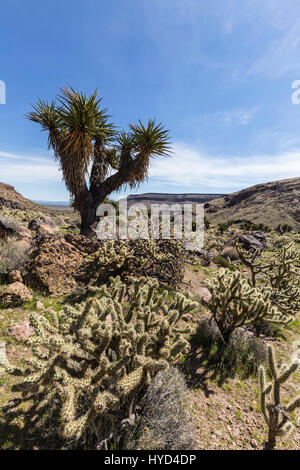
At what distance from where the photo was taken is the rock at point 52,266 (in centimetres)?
493

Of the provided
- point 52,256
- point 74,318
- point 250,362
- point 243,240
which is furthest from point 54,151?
point 243,240

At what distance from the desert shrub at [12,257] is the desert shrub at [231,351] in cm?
460

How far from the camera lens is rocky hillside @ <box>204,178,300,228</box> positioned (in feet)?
132

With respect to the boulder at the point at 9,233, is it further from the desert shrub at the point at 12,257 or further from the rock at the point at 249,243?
the rock at the point at 249,243

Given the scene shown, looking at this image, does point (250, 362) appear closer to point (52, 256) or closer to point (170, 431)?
point (170, 431)

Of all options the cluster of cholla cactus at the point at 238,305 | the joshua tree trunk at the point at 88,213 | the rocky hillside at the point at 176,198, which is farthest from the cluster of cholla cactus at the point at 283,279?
the rocky hillside at the point at 176,198

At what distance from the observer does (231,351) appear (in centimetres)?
350

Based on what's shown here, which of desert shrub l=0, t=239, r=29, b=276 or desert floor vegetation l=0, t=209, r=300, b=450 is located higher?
desert shrub l=0, t=239, r=29, b=276

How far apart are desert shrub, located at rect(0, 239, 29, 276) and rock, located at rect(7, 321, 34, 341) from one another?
6.93 ft

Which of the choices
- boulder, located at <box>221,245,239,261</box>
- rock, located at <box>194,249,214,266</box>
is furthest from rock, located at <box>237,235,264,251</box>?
rock, located at <box>194,249,214,266</box>

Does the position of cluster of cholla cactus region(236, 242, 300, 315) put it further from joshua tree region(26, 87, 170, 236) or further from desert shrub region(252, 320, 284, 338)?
joshua tree region(26, 87, 170, 236)

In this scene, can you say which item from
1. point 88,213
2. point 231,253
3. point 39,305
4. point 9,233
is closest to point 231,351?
point 39,305

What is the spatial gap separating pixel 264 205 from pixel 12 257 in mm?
58070
